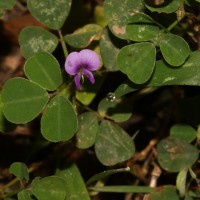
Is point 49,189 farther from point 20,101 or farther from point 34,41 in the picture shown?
point 34,41

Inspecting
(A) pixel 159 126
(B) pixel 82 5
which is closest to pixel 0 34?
(B) pixel 82 5

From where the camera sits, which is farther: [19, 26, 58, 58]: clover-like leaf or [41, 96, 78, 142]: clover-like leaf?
[19, 26, 58, 58]: clover-like leaf

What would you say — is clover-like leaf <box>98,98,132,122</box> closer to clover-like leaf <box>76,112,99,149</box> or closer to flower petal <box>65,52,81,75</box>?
clover-like leaf <box>76,112,99,149</box>

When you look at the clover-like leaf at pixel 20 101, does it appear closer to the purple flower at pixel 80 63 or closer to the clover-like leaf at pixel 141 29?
the purple flower at pixel 80 63

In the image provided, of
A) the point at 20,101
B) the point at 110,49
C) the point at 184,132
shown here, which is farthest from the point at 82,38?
the point at 184,132

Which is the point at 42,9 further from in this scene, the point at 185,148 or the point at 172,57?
the point at 185,148

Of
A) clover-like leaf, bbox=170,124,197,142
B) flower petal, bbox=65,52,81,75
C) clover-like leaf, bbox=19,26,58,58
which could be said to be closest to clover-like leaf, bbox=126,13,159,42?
flower petal, bbox=65,52,81,75
